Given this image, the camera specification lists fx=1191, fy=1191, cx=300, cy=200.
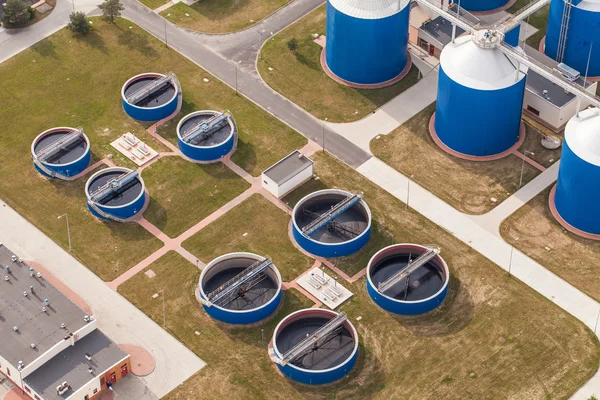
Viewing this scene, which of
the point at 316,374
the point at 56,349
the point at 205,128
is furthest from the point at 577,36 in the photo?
the point at 56,349

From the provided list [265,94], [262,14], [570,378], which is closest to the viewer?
[570,378]

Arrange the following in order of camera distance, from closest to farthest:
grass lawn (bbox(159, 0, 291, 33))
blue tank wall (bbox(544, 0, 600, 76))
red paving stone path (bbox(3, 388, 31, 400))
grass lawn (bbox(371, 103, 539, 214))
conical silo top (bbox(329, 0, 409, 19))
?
red paving stone path (bbox(3, 388, 31, 400)), grass lawn (bbox(371, 103, 539, 214)), conical silo top (bbox(329, 0, 409, 19)), blue tank wall (bbox(544, 0, 600, 76)), grass lawn (bbox(159, 0, 291, 33))

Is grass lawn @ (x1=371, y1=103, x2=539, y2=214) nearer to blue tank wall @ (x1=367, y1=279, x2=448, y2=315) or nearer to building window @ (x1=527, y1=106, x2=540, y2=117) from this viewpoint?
building window @ (x1=527, y1=106, x2=540, y2=117)

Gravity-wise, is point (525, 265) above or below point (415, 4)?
below

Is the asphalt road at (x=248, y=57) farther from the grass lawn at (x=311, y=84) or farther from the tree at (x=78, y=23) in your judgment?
the tree at (x=78, y=23)

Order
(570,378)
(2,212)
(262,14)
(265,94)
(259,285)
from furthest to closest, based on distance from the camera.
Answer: (262,14), (265,94), (2,212), (259,285), (570,378)

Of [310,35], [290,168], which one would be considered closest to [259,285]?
[290,168]

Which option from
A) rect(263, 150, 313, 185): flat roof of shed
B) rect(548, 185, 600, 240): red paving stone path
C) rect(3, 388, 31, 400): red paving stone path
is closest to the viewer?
rect(3, 388, 31, 400): red paving stone path

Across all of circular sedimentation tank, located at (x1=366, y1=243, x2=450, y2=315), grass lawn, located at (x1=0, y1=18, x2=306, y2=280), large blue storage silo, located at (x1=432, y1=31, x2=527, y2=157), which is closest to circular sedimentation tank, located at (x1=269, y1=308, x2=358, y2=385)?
circular sedimentation tank, located at (x1=366, y1=243, x2=450, y2=315)

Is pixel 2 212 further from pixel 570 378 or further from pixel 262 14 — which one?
pixel 570 378
